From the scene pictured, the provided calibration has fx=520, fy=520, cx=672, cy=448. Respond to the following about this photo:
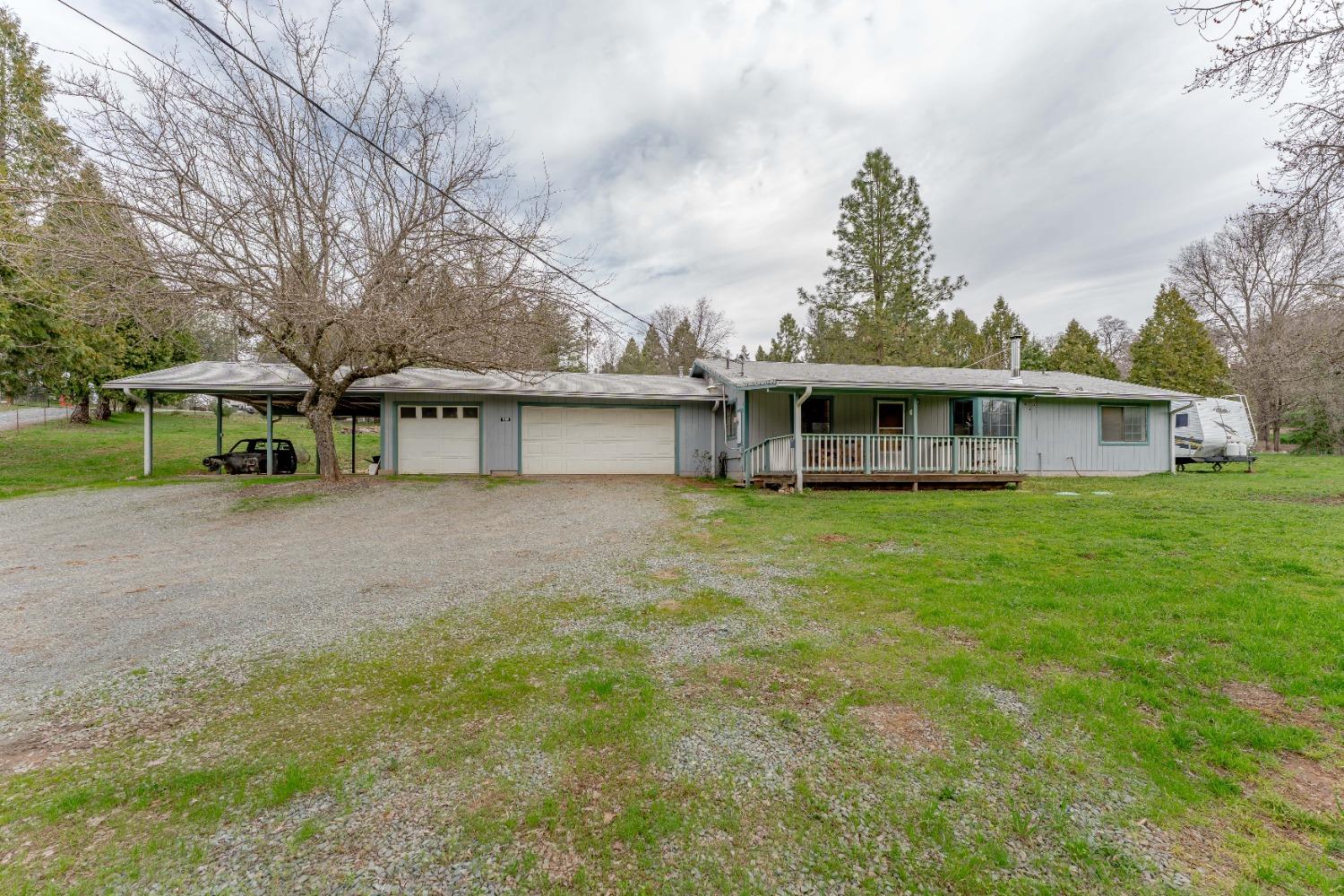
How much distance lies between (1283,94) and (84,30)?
51.1ft

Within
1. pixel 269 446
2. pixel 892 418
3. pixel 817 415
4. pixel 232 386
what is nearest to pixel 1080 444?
pixel 892 418

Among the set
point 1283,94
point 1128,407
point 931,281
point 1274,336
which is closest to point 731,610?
point 1283,94

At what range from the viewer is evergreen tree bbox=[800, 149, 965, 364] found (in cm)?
2230

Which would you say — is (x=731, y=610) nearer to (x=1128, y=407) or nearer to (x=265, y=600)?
(x=265, y=600)

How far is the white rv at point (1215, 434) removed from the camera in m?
15.5

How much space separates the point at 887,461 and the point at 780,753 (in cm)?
1064

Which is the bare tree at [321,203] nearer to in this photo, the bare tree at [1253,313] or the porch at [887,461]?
the porch at [887,461]

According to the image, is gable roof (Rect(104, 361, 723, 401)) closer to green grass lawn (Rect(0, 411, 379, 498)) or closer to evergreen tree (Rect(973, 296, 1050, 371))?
green grass lawn (Rect(0, 411, 379, 498))

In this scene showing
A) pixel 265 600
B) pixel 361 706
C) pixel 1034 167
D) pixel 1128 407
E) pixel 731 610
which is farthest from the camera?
pixel 1128 407

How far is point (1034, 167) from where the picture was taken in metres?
12.8

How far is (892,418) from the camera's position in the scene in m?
13.5

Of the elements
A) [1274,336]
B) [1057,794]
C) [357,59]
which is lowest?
[1057,794]

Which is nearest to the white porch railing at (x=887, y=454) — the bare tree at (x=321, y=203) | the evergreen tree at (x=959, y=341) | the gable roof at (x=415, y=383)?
the gable roof at (x=415, y=383)

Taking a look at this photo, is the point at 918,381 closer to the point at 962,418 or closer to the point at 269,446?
the point at 962,418
